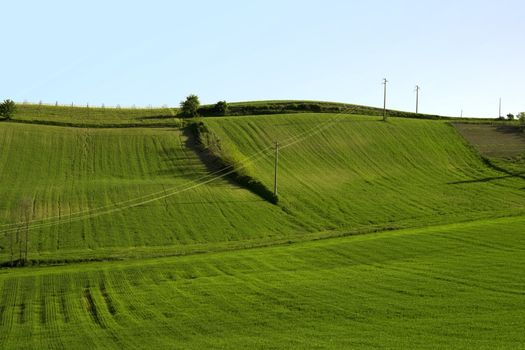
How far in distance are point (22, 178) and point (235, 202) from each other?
21082 millimetres

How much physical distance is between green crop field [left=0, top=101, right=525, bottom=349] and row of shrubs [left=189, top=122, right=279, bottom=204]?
1.59ft

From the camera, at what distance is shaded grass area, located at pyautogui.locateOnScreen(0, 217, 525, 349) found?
98.3 feet

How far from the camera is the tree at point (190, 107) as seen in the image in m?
98.4

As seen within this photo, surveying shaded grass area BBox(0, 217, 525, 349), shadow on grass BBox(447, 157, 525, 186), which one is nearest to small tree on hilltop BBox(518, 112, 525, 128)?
shadow on grass BBox(447, 157, 525, 186)

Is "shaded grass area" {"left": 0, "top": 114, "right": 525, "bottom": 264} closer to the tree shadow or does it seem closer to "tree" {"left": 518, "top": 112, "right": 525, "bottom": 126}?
the tree shadow

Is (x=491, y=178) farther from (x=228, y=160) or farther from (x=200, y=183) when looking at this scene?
(x=200, y=183)

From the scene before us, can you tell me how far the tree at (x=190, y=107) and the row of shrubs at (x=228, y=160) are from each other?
7.56 m

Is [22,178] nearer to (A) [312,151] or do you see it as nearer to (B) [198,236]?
(B) [198,236]

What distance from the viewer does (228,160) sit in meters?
77.8

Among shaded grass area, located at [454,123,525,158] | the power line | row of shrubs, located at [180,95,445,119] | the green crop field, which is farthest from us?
row of shrubs, located at [180,95,445,119]

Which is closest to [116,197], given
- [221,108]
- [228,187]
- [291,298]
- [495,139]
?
[228,187]

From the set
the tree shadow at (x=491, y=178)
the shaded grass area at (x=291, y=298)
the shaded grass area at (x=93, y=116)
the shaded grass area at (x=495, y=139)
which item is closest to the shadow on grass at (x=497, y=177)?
the tree shadow at (x=491, y=178)

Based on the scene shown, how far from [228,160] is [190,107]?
2322 cm

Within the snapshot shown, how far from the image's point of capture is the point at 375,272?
139 ft
